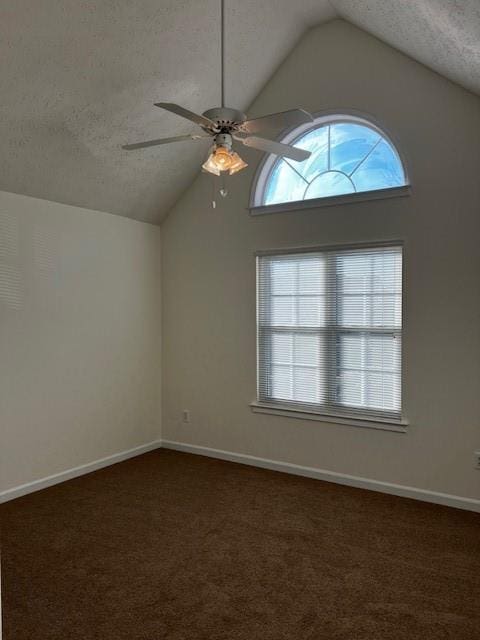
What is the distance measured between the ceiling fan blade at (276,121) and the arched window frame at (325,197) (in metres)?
1.45

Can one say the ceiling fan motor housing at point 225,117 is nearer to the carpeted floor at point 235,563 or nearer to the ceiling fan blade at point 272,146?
the ceiling fan blade at point 272,146

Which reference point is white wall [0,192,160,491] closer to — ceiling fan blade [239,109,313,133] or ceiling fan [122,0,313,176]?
ceiling fan [122,0,313,176]

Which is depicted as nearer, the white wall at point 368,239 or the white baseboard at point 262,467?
the white wall at point 368,239

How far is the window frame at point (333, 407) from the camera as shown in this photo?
382 cm

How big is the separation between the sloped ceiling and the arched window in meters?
0.62

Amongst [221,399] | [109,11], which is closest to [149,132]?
[109,11]

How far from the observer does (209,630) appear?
2.27m

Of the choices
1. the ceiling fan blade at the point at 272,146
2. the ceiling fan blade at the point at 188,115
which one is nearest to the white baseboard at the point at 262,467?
the ceiling fan blade at the point at 272,146

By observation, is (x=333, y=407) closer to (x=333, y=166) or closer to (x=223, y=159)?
(x=333, y=166)

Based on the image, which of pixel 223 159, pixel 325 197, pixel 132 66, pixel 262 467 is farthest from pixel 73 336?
pixel 325 197

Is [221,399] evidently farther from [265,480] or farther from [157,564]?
[157,564]

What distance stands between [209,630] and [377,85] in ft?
12.5

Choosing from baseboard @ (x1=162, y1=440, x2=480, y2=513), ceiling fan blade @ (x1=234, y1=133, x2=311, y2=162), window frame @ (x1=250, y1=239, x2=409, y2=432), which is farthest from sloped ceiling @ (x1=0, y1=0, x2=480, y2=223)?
baseboard @ (x1=162, y1=440, x2=480, y2=513)

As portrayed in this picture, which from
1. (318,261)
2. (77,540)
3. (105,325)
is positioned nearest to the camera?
(77,540)
